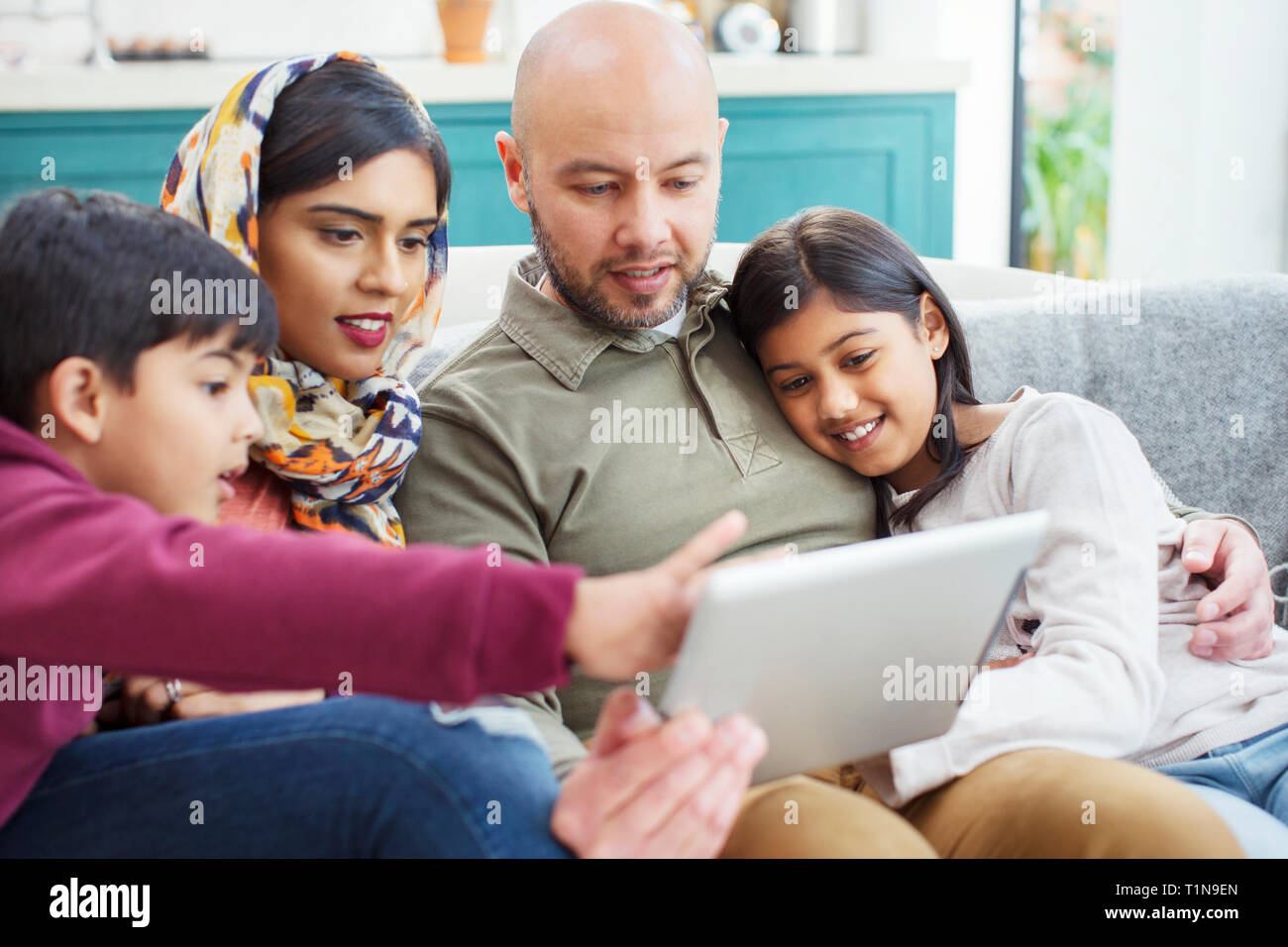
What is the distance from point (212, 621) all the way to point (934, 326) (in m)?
1.02

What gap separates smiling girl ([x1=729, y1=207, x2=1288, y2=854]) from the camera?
1077mm

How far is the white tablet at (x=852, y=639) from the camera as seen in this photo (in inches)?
27.3

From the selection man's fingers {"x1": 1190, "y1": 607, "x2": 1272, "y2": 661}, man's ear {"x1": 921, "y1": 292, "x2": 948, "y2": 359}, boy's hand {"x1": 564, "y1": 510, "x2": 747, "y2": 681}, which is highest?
man's ear {"x1": 921, "y1": 292, "x2": 948, "y2": 359}

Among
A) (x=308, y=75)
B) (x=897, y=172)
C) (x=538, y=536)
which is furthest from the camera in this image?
(x=897, y=172)

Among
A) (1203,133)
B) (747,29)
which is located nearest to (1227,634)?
(1203,133)

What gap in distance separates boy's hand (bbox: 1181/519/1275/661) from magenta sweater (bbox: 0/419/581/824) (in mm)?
848

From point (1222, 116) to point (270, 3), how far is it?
110 inches

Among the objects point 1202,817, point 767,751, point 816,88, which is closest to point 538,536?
point 767,751

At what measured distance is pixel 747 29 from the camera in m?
3.81

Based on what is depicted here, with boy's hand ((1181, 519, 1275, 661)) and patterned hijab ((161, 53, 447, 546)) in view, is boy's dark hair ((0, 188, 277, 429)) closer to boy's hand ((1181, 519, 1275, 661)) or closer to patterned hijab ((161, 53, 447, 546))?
patterned hijab ((161, 53, 447, 546))

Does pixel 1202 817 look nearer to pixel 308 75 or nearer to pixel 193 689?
pixel 193 689

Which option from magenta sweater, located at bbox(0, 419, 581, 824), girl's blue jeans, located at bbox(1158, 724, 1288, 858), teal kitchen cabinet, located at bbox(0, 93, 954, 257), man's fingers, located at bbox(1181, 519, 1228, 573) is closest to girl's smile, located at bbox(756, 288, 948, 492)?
man's fingers, located at bbox(1181, 519, 1228, 573)

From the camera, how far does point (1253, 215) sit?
10.5ft

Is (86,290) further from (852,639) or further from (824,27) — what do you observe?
(824,27)
